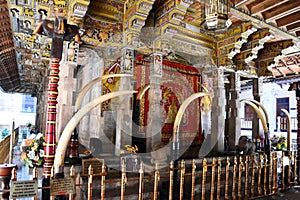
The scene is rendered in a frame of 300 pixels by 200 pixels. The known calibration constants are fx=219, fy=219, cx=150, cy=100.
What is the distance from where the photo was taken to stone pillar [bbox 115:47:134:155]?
4777mm

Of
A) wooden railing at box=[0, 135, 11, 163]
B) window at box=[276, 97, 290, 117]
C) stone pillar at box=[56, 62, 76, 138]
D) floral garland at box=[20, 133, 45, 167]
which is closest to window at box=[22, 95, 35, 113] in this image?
wooden railing at box=[0, 135, 11, 163]

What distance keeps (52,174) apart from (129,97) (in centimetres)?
293

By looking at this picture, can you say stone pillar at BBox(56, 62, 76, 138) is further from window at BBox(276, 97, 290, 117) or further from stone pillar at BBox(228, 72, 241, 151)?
window at BBox(276, 97, 290, 117)

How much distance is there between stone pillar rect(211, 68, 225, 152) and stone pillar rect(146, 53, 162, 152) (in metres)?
2.24

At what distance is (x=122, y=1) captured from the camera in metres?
5.21

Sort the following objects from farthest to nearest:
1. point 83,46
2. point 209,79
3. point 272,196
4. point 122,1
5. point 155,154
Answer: point 209,79, point 122,1, point 83,46, point 155,154, point 272,196

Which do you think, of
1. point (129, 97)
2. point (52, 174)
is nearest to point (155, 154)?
point (129, 97)

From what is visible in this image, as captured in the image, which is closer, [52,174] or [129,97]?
[52,174]

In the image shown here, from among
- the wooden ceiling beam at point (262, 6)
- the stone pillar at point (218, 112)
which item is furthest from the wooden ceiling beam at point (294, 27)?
the stone pillar at point (218, 112)

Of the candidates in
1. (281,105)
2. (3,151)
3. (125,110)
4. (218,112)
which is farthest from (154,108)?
(281,105)

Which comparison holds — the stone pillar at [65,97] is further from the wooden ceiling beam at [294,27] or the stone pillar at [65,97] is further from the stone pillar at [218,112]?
the wooden ceiling beam at [294,27]

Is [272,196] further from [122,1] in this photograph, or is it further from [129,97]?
[122,1]

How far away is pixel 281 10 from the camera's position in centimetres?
504

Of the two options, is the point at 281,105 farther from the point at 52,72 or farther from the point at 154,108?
the point at 52,72
